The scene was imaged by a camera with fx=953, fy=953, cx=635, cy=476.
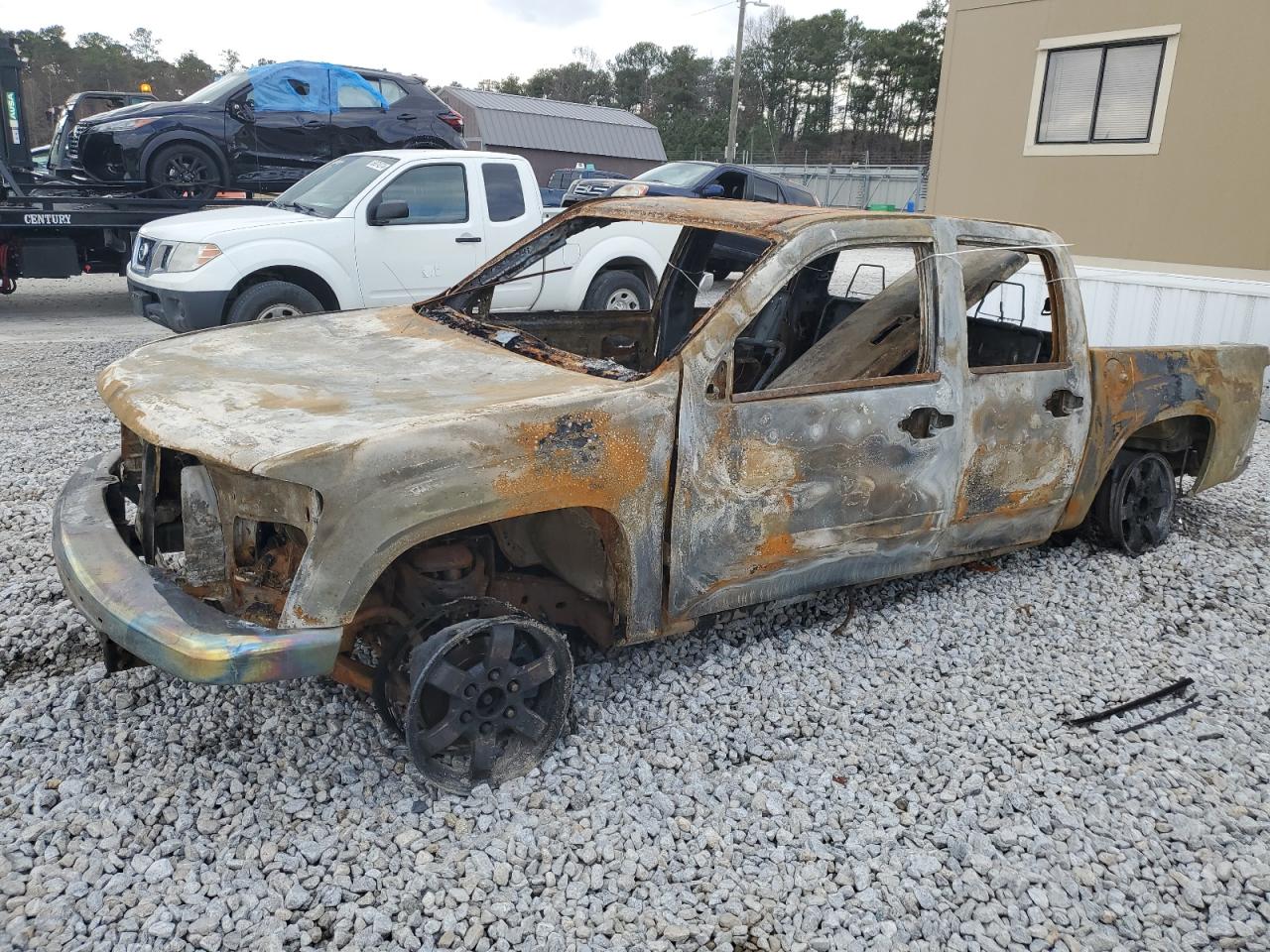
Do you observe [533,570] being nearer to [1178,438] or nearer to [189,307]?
[1178,438]

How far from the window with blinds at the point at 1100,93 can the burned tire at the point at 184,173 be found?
33.0 feet

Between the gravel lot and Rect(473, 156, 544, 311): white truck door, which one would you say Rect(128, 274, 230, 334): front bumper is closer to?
Rect(473, 156, 544, 311): white truck door

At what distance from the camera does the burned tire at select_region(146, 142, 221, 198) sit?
10703 mm

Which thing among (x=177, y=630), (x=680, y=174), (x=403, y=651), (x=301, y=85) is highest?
(x=301, y=85)

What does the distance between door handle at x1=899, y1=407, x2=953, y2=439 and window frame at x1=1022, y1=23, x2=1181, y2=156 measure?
9281 mm

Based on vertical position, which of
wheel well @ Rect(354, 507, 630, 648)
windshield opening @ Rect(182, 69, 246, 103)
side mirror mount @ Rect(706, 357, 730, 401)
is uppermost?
windshield opening @ Rect(182, 69, 246, 103)

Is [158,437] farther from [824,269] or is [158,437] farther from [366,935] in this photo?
[824,269]

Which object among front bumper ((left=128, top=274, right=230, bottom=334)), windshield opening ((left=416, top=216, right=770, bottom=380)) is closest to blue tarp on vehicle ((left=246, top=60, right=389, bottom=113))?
front bumper ((left=128, top=274, right=230, bottom=334))

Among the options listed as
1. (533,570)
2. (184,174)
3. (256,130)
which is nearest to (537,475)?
(533,570)

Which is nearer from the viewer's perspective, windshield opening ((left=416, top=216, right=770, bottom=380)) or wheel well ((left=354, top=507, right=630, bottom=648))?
wheel well ((left=354, top=507, right=630, bottom=648))

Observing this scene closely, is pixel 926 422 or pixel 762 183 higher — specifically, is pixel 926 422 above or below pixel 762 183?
below

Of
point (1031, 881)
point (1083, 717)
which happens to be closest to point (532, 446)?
point (1031, 881)

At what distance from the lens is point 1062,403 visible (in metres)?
4.07

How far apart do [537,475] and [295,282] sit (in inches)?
229
